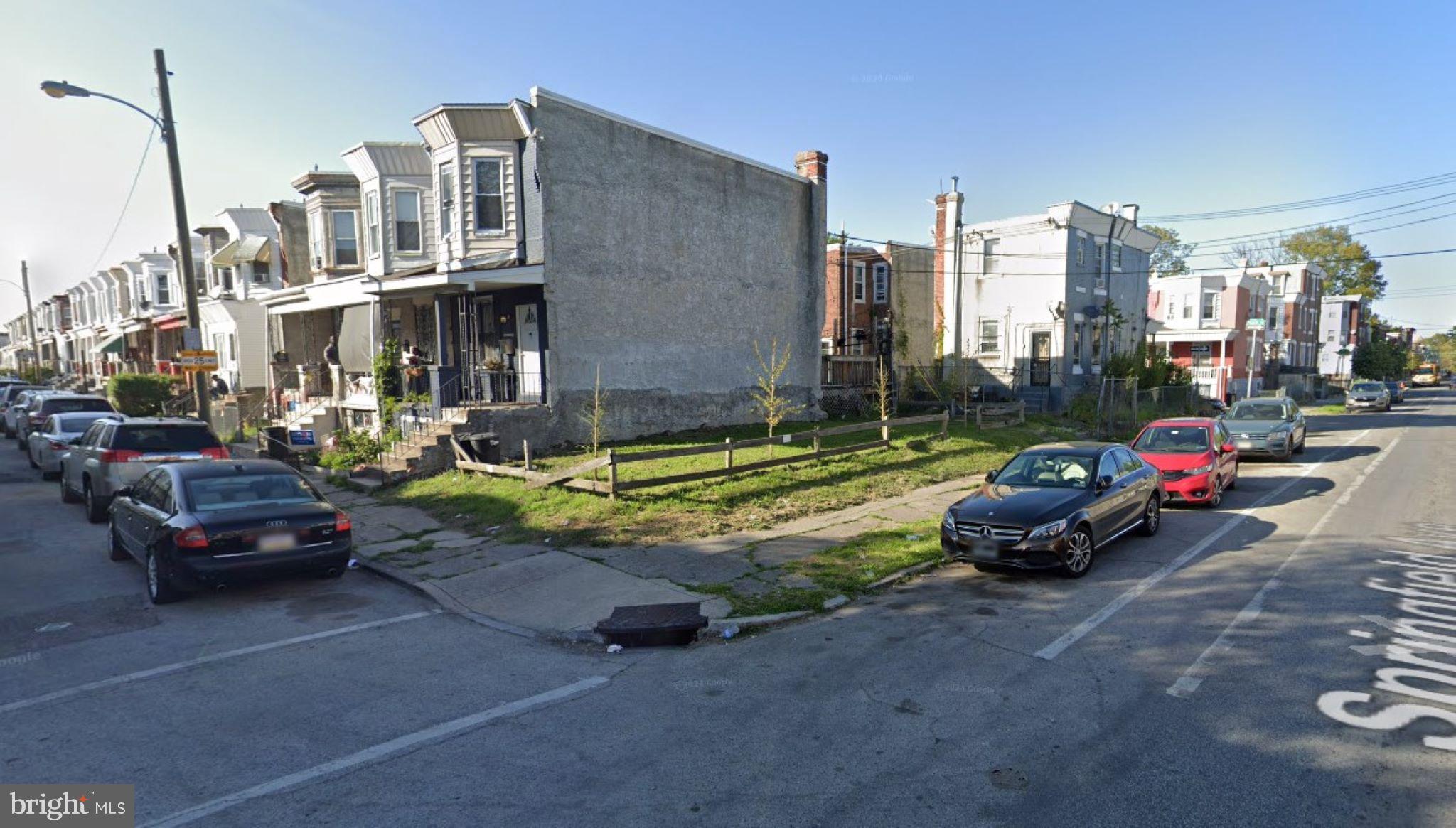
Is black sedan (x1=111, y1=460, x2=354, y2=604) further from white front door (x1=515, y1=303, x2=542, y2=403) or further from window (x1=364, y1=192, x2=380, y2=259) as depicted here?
window (x1=364, y1=192, x2=380, y2=259)

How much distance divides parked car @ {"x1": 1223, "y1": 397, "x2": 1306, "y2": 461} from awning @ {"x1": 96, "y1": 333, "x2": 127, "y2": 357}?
170 feet

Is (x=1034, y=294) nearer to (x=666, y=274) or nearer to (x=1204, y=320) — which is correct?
(x=666, y=274)

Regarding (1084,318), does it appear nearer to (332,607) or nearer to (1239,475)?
(1239,475)

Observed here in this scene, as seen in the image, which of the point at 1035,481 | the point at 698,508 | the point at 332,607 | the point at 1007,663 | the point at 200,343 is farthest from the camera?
the point at 200,343

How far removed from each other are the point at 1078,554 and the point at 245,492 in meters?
9.84

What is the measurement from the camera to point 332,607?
27.5 ft

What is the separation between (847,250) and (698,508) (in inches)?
924

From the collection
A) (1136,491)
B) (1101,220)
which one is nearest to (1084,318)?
(1101,220)

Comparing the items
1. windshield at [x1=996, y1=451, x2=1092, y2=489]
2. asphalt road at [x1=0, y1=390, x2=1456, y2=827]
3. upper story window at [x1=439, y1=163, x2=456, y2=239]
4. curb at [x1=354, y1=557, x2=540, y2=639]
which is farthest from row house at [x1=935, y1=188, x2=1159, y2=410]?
curb at [x1=354, y1=557, x2=540, y2=639]

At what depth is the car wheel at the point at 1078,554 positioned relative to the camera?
8.59 m

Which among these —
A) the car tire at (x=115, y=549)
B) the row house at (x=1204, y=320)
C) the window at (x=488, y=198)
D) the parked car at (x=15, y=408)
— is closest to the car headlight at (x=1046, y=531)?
the car tire at (x=115, y=549)

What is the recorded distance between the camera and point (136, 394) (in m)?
27.2

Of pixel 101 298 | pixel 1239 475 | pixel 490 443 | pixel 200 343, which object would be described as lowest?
pixel 1239 475

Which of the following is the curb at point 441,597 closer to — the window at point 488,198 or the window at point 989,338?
the window at point 488,198
